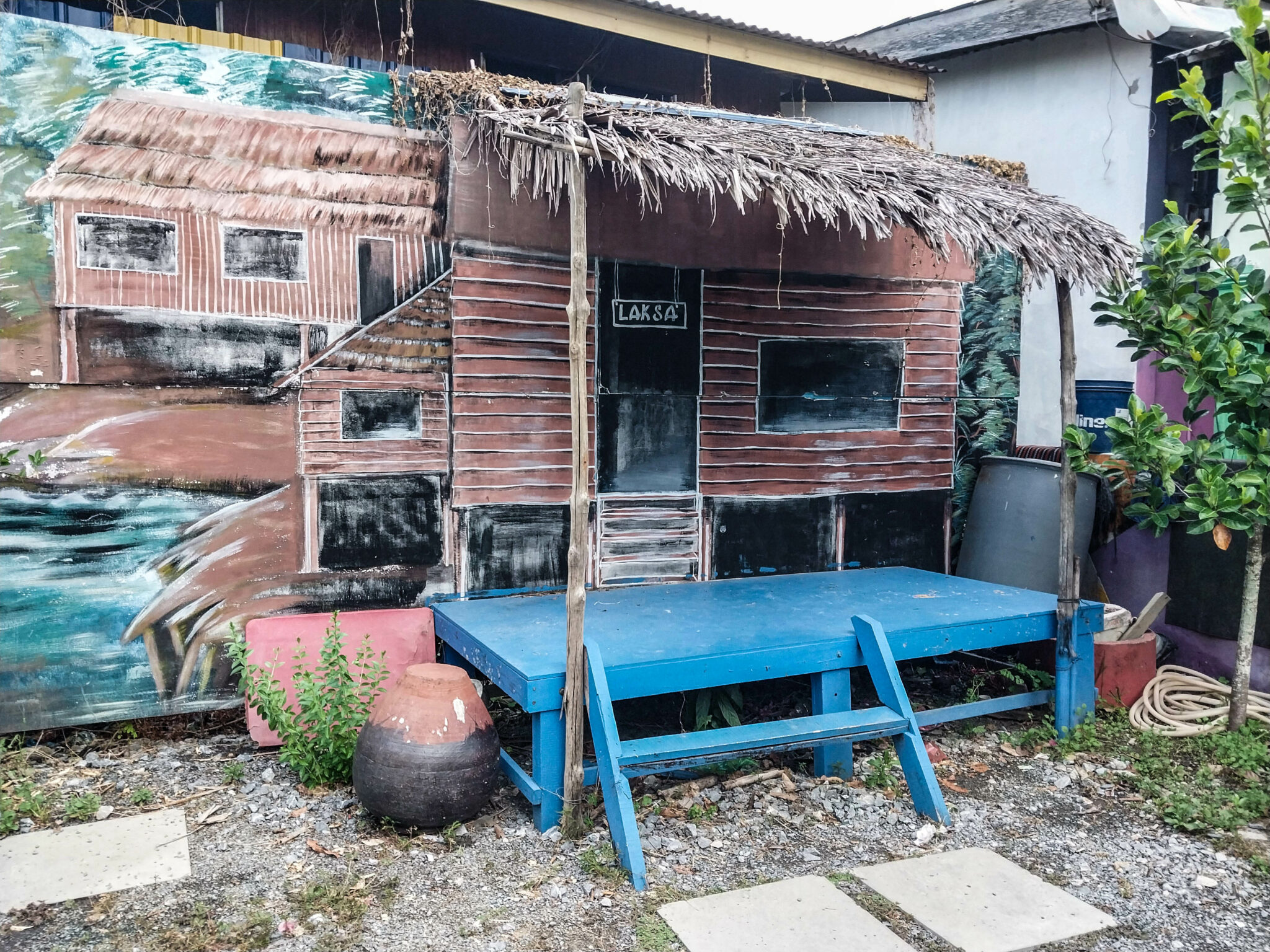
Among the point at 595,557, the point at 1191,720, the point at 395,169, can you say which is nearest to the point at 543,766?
the point at 595,557

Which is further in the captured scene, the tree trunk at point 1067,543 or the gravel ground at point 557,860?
the tree trunk at point 1067,543

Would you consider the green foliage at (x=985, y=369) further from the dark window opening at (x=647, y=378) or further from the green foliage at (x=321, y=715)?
the green foliage at (x=321, y=715)

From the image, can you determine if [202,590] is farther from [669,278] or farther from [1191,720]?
[1191,720]

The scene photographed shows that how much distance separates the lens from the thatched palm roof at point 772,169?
4.32 m

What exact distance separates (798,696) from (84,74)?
5111mm

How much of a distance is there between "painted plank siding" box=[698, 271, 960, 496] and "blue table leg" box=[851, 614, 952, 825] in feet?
6.00

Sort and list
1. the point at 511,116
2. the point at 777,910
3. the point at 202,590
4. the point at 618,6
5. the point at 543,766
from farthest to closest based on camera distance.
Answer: the point at 618,6 → the point at 202,590 → the point at 511,116 → the point at 543,766 → the point at 777,910

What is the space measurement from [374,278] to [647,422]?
6.01ft

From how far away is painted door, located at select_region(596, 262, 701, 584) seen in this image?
5660 millimetres

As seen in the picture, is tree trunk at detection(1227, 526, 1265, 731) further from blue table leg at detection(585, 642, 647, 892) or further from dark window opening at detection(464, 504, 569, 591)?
dark window opening at detection(464, 504, 569, 591)

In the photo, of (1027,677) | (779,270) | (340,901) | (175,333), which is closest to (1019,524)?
(1027,677)

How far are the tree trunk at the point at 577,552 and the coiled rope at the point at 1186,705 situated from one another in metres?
3.43

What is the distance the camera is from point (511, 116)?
434 centimetres

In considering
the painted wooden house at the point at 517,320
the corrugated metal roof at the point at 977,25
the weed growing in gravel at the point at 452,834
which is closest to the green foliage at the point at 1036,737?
the painted wooden house at the point at 517,320
